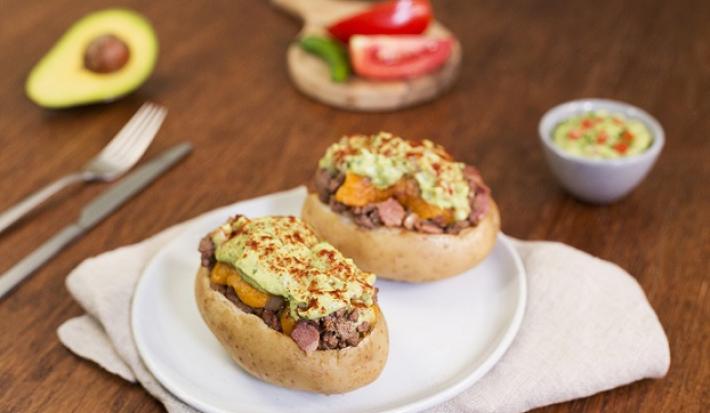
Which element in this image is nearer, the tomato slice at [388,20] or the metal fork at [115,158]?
the metal fork at [115,158]

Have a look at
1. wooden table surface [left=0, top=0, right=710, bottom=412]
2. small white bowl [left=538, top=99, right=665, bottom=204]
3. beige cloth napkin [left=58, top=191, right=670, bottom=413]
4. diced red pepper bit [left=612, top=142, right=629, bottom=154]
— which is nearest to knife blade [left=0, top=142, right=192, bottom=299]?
wooden table surface [left=0, top=0, right=710, bottom=412]

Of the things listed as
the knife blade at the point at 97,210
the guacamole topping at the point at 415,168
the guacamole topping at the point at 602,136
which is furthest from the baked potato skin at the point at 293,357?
the guacamole topping at the point at 602,136

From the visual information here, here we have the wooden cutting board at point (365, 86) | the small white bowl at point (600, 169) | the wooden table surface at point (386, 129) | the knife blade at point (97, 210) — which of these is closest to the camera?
the wooden table surface at point (386, 129)

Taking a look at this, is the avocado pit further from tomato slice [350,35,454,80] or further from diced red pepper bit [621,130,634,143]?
diced red pepper bit [621,130,634,143]

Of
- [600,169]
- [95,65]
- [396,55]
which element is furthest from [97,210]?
[600,169]

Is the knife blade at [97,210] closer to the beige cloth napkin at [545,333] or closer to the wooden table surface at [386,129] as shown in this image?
the wooden table surface at [386,129]

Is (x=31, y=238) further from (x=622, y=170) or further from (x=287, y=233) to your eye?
(x=622, y=170)
